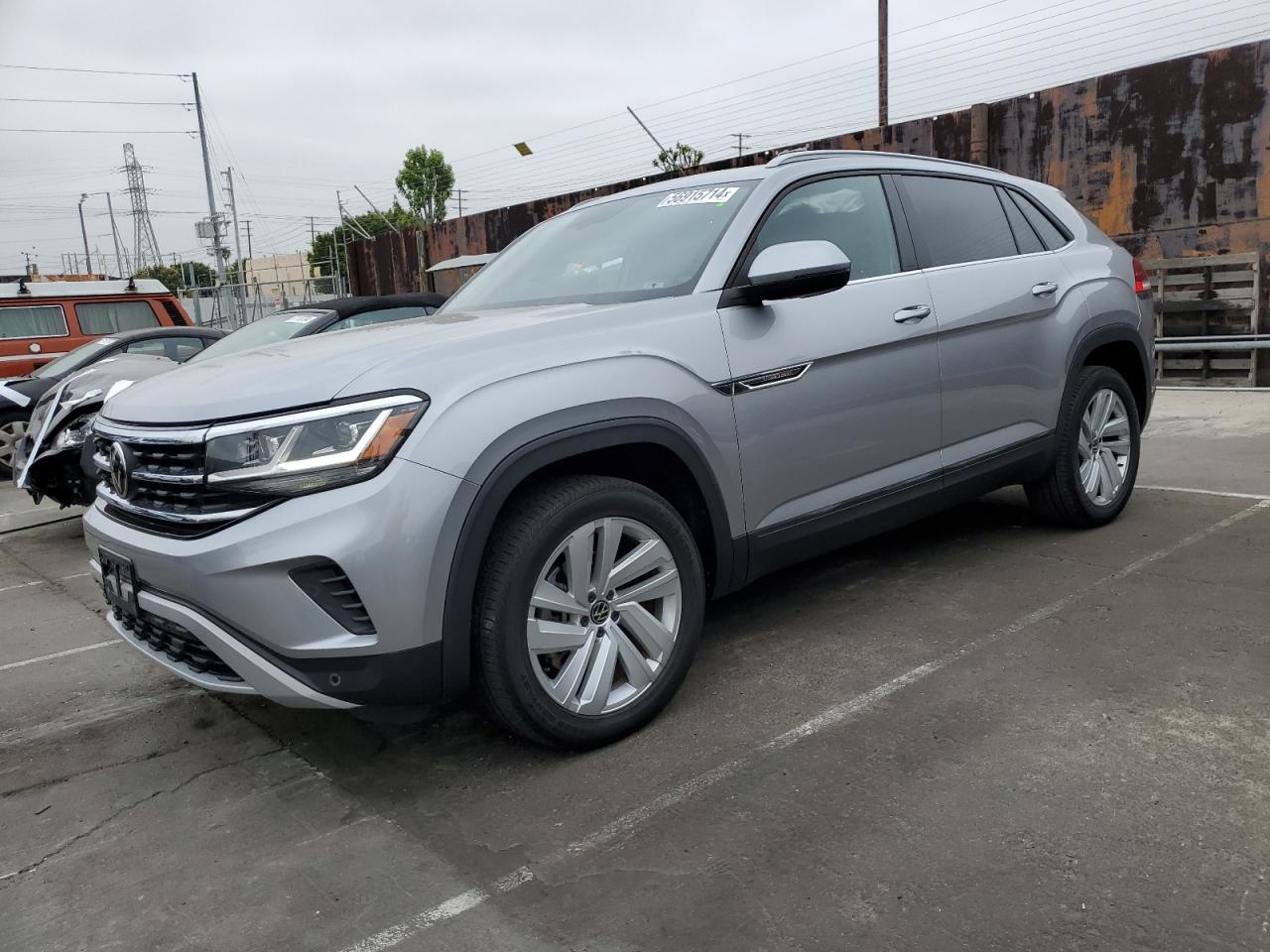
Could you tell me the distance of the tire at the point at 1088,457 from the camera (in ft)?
15.2

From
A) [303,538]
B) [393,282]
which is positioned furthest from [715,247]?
[393,282]

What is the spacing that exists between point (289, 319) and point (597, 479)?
222 inches

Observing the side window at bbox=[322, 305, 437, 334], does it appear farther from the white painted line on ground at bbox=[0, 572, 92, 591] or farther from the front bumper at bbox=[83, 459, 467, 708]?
the front bumper at bbox=[83, 459, 467, 708]

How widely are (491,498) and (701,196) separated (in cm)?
166

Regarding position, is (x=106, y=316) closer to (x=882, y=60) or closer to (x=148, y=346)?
(x=148, y=346)

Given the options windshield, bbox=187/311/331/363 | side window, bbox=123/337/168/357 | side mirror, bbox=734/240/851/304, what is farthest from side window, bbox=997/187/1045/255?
side window, bbox=123/337/168/357

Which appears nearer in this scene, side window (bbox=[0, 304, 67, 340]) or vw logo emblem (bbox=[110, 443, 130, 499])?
vw logo emblem (bbox=[110, 443, 130, 499])

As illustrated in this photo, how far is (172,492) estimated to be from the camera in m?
2.76

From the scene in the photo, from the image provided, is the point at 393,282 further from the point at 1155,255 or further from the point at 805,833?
the point at 805,833

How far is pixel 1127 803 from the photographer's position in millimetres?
2520

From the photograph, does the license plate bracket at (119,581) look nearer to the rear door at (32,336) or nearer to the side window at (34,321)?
the rear door at (32,336)

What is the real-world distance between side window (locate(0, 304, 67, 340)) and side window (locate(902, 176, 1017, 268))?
1166 centimetres

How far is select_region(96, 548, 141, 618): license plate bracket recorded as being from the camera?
2.89 m

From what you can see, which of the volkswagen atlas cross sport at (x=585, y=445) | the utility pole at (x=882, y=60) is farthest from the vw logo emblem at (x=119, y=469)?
the utility pole at (x=882, y=60)
